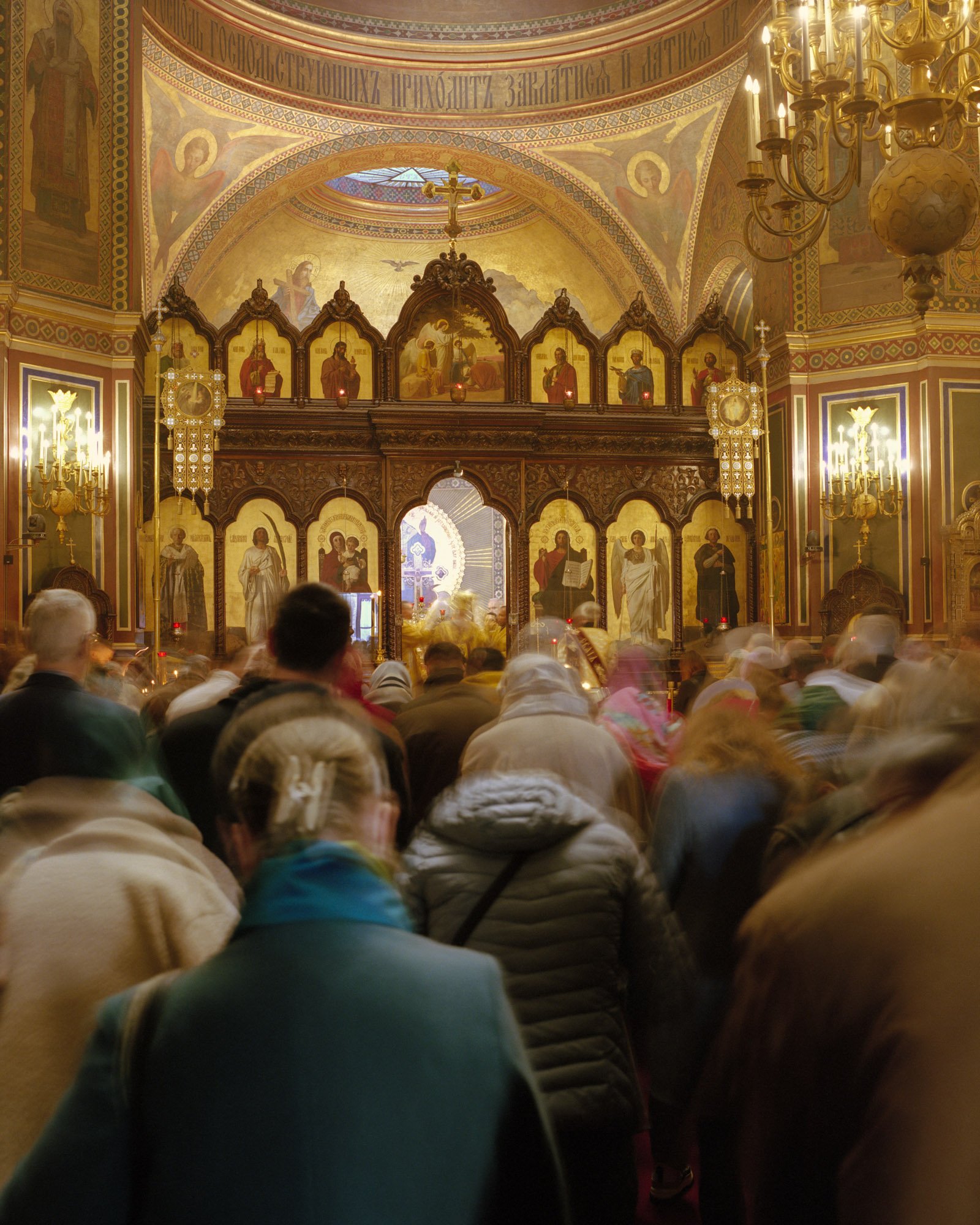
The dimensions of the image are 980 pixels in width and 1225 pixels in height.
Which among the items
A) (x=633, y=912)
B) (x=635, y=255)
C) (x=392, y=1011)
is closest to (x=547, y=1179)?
(x=392, y=1011)

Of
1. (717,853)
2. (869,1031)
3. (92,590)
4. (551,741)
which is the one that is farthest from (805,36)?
(92,590)

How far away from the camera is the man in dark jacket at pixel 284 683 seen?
11.3 feet

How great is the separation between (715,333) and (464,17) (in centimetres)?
799

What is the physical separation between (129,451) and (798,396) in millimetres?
8369

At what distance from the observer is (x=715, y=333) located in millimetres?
17297

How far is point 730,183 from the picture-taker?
2005cm

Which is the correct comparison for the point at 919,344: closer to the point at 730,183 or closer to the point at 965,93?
the point at 730,183

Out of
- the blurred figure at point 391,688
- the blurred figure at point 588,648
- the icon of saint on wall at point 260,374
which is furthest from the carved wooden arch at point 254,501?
the blurred figure at point 391,688

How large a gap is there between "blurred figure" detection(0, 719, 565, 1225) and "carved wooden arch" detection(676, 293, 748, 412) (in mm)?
16066

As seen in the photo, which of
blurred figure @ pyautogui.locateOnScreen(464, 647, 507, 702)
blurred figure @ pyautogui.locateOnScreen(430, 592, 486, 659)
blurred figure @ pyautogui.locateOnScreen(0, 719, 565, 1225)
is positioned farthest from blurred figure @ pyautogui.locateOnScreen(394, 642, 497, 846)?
blurred figure @ pyautogui.locateOnScreen(0, 719, 565, 1225)

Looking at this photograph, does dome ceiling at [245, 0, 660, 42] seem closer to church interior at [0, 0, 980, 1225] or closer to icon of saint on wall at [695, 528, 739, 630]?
church interior at [0, 0, 980, 1225]

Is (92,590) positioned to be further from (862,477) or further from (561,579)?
(862,477)

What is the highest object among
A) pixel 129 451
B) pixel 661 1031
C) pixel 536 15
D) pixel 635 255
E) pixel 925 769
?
pixel 536 15

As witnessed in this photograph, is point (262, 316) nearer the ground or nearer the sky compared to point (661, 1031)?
nearer the sky
